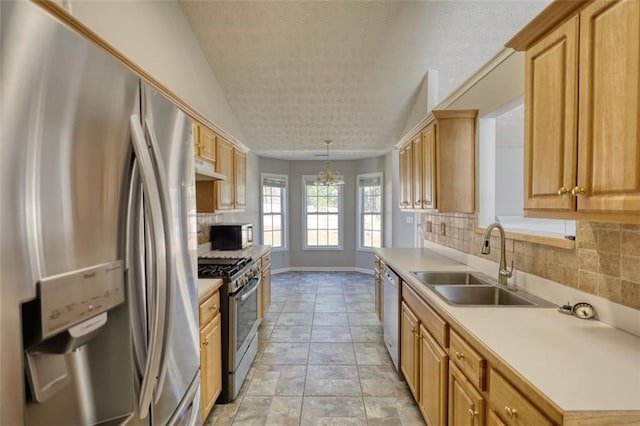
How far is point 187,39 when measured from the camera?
334 cm

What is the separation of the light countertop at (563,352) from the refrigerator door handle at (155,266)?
1128 millimetres

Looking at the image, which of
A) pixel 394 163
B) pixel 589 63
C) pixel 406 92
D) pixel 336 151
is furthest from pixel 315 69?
pixel 589 63

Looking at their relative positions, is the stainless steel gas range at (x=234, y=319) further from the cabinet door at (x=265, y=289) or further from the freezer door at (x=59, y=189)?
the freezer door at (x=59, y=189)

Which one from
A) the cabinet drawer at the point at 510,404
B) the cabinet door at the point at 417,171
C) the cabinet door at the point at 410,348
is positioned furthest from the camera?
the cabinet door at the point at 417,171

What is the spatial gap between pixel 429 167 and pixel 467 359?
6.23ft

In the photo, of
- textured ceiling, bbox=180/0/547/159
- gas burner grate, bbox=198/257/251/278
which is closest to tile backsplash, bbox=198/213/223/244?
gas burner grate, bbox=198/257/251/278

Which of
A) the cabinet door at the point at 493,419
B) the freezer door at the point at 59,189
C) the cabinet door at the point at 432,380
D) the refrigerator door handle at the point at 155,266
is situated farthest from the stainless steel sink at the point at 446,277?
the freezer door at the point at 59,189

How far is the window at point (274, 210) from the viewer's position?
6.71 meters

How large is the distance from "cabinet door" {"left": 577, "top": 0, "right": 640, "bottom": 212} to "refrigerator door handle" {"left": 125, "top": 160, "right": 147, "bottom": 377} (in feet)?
4.80

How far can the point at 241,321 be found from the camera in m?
2.60

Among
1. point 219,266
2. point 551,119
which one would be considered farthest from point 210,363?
point 551,119

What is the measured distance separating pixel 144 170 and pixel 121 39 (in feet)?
6.60

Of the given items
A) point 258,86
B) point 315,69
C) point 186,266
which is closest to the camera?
point 186,266

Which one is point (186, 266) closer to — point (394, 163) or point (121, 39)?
point (121, 39)
